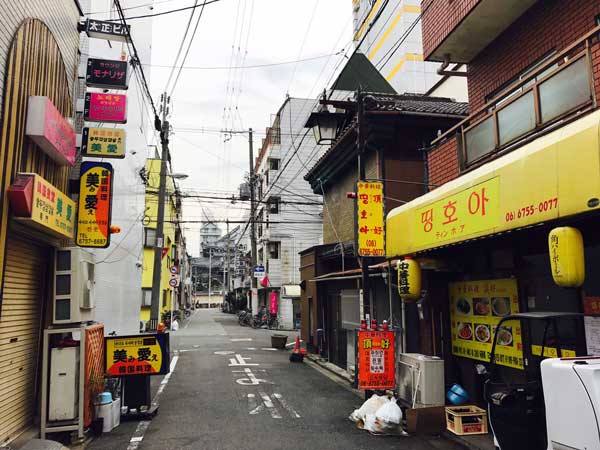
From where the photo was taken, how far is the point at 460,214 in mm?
7766

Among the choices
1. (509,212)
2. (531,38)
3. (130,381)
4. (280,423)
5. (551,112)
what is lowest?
(280,423)

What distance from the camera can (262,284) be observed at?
3697cm

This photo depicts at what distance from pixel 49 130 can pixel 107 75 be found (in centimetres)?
312

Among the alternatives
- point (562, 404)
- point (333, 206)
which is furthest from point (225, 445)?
point (333, 206)

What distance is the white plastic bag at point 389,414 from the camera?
8.35m

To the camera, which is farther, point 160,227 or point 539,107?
point 160,227

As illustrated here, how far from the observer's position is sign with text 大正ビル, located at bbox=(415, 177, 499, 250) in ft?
22.7

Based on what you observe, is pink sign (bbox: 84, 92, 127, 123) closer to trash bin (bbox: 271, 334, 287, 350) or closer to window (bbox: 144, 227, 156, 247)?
trash bin (bbox: 271, 334, 287, 350)

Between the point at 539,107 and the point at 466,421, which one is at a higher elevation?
the point at 539,107

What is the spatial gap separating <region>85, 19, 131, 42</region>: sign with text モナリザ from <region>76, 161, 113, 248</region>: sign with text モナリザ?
2.96 m

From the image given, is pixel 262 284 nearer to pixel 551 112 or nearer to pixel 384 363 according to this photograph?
pixel 384 363

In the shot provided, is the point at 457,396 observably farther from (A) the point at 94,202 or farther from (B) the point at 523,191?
(A) the point at 94,202

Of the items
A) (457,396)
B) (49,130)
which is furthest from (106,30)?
(457,396)

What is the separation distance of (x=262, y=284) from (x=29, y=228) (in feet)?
96.5
